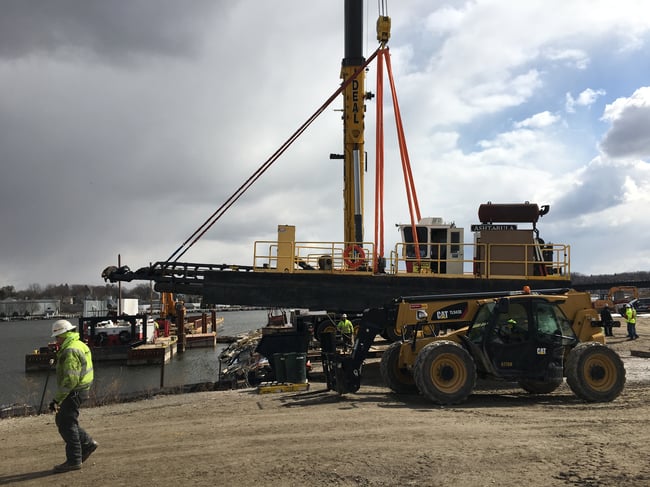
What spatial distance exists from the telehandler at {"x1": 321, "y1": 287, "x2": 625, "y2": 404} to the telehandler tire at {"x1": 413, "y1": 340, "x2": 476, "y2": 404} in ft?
0.06

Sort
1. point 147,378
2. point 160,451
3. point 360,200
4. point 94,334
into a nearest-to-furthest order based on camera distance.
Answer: point 160,451, point 360,200, point 147,378, point 94,334

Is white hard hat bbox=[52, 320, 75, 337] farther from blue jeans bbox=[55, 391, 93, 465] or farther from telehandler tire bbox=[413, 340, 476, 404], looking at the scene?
telehandler tire bbox=[413, 340, 476, 404]

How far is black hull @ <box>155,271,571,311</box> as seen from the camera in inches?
578

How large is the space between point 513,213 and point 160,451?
13.6m

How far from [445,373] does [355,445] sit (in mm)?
3399

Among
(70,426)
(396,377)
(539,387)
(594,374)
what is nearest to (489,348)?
(594,374)

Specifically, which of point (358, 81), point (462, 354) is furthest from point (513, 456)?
point (358, 81)

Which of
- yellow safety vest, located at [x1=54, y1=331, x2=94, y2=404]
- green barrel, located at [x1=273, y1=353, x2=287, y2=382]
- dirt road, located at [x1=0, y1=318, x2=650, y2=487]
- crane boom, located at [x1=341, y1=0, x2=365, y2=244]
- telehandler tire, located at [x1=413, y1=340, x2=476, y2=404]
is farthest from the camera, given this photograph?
crane boom, located at [x1=341, y1=0, x2=365, y2=244]

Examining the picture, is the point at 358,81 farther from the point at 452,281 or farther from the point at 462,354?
the point at 462,354

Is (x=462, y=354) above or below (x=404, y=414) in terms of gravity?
above

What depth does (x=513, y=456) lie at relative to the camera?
569cm

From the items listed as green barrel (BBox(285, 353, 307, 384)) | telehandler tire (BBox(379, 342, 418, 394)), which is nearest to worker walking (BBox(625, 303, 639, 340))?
telehandler tire (BBox(379, 342, 418, 394))

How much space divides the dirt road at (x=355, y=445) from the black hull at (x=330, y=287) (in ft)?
16.6

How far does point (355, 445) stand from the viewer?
20.7ft
